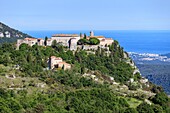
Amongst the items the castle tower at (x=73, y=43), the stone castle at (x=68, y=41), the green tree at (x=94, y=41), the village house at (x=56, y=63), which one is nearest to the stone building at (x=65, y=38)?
the stone castle at (x=68, y=41)

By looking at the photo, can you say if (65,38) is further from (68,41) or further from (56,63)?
(56,63)

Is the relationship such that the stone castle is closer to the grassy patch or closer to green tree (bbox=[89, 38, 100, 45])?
green tree (bbox=[89, 38, 100, 45])

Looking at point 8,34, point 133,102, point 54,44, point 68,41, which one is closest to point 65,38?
point 68,41

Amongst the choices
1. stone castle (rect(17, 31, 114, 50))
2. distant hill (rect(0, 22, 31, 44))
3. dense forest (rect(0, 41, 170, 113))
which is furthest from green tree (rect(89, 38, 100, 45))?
distant hill (rect(0, 22, 31, 44))

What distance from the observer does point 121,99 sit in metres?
32.6

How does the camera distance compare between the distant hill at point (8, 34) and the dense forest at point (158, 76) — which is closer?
the dense forest at point (158, 76)

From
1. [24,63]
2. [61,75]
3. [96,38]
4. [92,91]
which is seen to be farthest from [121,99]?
[96,38]

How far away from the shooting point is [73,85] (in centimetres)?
3606

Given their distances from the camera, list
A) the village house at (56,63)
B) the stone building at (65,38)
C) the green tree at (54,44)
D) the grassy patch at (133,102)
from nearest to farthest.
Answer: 1. the grassy patch at (133,102)
2. the village house at (56,63)
3. the green tree at (54,44)
4. the stone building at (65,38)

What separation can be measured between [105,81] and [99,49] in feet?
26.8

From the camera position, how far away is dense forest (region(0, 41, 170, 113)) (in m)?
29.8

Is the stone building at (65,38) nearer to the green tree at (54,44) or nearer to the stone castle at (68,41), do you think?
the stone castle at (68,41)

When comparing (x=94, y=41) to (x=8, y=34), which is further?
(x=8, y=34)

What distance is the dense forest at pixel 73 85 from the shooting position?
29766 millimetres
